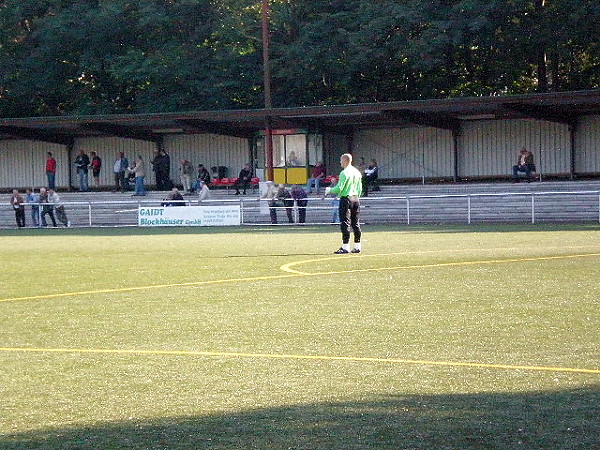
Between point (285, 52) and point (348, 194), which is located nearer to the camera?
point (348, 194)

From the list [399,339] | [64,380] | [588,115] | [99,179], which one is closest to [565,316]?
[399,339]

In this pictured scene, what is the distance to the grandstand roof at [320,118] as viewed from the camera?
4016 cm

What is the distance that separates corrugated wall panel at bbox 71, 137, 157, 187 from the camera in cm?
5191

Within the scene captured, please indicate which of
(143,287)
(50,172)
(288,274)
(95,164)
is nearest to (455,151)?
(95,164)

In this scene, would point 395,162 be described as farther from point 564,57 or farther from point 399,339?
point 399,339

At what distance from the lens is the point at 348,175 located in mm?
20266

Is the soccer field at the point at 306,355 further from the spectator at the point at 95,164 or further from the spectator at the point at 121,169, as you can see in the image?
the spectator at the point at 95,164

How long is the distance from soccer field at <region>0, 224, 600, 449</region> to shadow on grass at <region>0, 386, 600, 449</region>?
0.02m

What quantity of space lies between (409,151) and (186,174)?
9.18 m

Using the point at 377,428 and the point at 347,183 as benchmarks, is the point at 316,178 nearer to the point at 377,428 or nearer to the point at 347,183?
the point at 347,183

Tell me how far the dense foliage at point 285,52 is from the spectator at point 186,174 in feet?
22.1

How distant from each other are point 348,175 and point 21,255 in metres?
7.31

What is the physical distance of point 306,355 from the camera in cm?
894

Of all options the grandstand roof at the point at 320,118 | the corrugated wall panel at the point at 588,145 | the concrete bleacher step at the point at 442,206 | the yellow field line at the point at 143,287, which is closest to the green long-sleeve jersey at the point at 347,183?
the yellow field line at the point at 143,287
